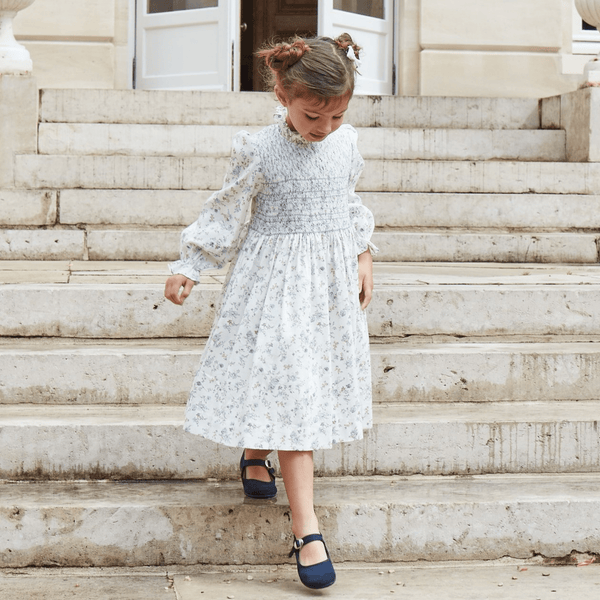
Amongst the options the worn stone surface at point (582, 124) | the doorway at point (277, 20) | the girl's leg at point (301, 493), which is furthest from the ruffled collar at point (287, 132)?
the doorway at point (277, 20)

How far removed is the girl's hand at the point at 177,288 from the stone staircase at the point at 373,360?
62cm

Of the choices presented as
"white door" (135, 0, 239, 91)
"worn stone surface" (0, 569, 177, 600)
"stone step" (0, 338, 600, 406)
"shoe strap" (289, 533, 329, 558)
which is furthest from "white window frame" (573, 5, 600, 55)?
"worn stone surface" (0, 569, 177, 600)

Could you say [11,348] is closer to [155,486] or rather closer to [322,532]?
[155,486]

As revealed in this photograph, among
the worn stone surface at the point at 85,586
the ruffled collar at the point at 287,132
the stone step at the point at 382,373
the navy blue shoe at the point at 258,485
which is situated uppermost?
the ruffled collar at the point at 287,132

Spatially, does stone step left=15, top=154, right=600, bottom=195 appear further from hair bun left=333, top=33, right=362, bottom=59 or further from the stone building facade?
hair bun left=333, top=33, right=362, bottom=59

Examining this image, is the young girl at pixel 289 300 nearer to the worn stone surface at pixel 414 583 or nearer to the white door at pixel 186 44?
the worn stone surface at pixel 414 583

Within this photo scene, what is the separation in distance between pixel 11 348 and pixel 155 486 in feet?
2.89

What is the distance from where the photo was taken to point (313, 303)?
7.88 feet

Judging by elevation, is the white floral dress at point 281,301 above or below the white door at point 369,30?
below

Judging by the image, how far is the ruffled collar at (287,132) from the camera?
2.41 m

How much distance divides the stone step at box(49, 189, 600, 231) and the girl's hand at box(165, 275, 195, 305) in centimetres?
253

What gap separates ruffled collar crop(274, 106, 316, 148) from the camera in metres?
2.41

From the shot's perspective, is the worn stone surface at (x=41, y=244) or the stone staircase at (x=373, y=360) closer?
the stone staircase at (x=373, y=360)

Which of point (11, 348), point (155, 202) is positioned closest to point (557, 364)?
point (11, 348)
